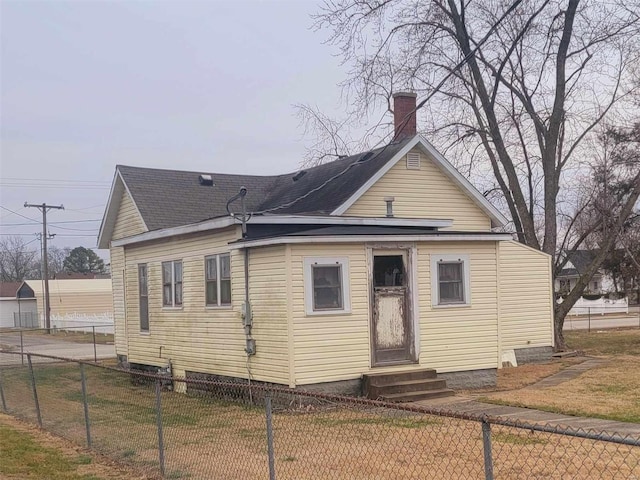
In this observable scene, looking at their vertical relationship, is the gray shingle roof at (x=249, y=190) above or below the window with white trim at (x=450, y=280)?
above

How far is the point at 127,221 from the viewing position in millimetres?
20359

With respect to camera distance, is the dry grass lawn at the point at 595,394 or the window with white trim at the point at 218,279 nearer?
the dry grass lawn at the point at 595,394

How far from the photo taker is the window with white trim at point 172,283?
644 inches

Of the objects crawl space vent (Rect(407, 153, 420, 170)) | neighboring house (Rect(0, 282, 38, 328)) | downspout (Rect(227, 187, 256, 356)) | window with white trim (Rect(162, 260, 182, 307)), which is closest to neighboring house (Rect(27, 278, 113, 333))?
neighboring house (Rect(0, 282, 38, 328))

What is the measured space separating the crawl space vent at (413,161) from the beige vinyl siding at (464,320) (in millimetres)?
3377

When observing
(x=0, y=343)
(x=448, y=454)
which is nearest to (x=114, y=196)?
(x=448, y=454)

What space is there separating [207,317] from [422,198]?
235 inches

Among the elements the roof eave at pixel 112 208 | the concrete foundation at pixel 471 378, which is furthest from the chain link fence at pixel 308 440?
the roof eave at pixel 112 208

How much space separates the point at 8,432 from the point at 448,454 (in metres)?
6.63

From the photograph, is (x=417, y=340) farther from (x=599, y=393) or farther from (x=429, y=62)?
(x=429, y=62)

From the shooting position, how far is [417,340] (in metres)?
13.8

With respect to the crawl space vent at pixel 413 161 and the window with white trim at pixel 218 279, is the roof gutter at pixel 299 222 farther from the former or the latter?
the crawl space vent at pixel 413 161

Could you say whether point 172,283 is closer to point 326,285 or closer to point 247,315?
point 247,315

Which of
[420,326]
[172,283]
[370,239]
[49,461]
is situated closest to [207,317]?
[172,283]
